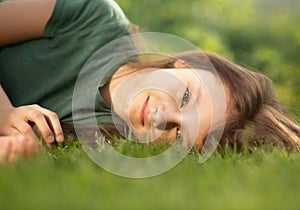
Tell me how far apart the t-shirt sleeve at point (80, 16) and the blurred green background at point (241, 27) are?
5.26 feet

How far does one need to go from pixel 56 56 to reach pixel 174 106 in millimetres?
608

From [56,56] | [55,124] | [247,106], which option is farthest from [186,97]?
[56,56]

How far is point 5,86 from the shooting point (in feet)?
7.27

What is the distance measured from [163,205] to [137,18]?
3210mm

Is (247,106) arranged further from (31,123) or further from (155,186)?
(155,186)

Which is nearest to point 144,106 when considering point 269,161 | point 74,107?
point 74,107

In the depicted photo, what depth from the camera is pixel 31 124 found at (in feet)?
5.82

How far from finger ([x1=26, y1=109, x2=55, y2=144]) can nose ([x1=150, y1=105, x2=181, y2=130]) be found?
31cm

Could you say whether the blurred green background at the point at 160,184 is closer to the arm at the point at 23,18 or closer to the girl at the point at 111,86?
the girl at the point at 111,86

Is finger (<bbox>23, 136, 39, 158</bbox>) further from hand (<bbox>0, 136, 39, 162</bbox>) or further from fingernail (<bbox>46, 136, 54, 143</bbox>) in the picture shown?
fingernail (<bbox>46, 136, 54, 143</bbox>)

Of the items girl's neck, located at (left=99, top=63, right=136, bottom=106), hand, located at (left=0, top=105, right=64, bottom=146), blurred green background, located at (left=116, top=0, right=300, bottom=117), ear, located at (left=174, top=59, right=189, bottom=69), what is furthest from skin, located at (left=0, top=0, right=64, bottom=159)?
blurred green background, located at (left=116, top=0, right=300, bottom=117)

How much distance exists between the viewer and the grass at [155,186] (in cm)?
91

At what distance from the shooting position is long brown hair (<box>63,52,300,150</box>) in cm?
185

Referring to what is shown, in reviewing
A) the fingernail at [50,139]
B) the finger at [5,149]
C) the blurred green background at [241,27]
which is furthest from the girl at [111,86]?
the blurred green background at [241,27]
